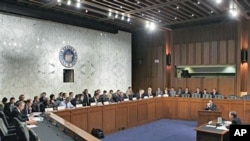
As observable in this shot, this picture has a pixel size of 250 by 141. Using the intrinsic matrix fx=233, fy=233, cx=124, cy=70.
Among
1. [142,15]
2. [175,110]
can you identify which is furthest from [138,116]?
[142,15]

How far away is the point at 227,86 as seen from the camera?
12.6 meters

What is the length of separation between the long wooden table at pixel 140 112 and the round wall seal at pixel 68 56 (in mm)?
3880

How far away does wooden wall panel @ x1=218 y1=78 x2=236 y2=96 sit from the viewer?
12.4m

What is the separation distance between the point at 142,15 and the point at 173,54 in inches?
172

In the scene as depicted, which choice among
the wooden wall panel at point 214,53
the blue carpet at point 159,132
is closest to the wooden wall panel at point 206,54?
the wooden wall panel at point 214,53

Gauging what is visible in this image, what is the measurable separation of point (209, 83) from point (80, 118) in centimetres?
858

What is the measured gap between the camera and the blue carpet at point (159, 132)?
770 centimetres

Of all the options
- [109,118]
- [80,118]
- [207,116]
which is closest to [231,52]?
[207,116]

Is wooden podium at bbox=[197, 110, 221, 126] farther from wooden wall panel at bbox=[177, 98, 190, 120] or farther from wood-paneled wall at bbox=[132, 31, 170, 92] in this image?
wood-paneled wall at bbox=[132, 31, 170, 92]

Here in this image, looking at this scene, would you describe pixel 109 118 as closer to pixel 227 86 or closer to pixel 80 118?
pixel 80 118

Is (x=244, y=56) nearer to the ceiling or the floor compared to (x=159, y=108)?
nearer to the ceiling

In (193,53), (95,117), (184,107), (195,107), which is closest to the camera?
(95,117)

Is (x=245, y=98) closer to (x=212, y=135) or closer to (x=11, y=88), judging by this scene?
(x=212, y=135)

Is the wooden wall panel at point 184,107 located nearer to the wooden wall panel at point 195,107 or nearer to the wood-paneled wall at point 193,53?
the wooden wall panel at point 195,107
